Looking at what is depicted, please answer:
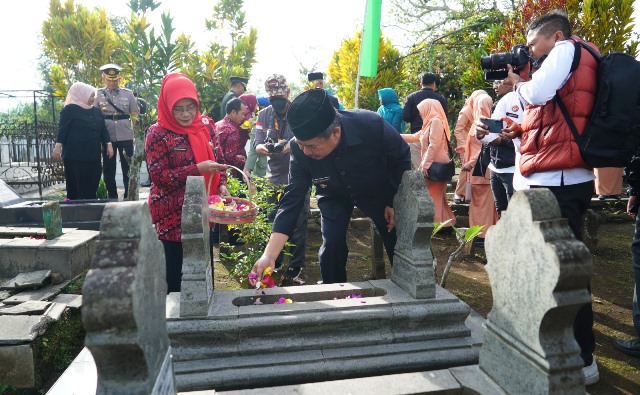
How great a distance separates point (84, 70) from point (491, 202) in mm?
15830

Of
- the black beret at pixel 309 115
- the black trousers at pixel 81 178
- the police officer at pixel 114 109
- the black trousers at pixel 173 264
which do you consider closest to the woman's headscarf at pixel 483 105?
the black beret at pixel 309 115

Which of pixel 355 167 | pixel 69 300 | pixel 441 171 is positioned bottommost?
pixel 69 300

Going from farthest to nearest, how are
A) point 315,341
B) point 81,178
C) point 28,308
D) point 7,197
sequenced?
1. point 81,178
2. point 7,197
3. point 28,308
4. point 315,341

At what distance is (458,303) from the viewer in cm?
273

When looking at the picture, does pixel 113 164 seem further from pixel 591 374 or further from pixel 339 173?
pixel 591 374

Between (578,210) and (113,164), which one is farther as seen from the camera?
(113,164)

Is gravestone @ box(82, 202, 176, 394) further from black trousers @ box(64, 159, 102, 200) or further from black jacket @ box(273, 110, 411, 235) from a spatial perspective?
black trousers @ box(64, 159, 102, 200)

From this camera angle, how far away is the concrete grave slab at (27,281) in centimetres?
371

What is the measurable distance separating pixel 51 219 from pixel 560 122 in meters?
A: 4.11

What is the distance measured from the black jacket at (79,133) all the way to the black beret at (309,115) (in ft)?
14.2

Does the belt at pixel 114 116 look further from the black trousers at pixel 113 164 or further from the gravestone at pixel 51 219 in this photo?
the gravestone at pixel 51 219

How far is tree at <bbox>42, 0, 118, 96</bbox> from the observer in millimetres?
15571

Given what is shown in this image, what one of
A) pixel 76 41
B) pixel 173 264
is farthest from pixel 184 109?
pixel 76 41

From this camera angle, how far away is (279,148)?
15.4 feet
